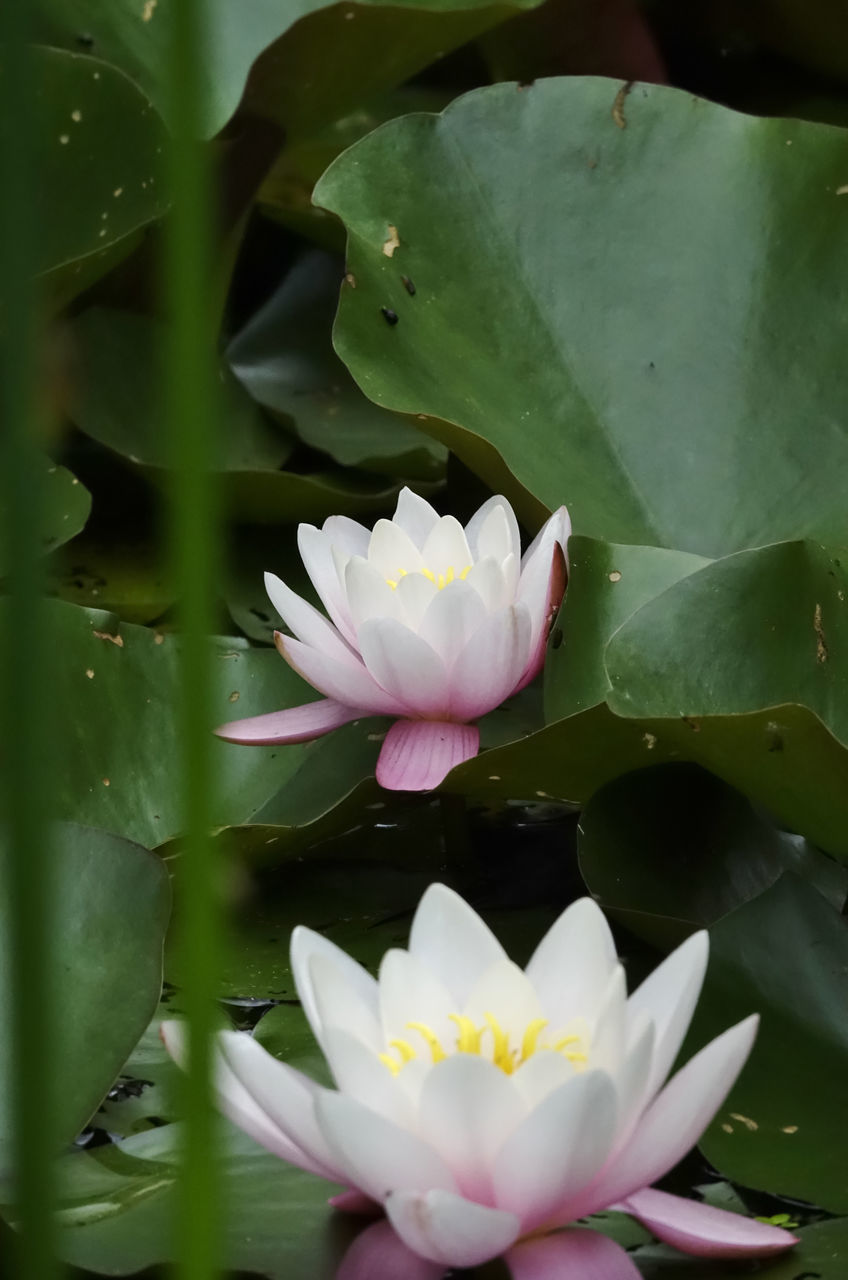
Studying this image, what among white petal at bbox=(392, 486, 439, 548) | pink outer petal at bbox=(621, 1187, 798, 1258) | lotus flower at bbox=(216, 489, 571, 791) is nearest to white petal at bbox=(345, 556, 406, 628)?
lotus flower at bbox=(216, 489, 571, 791)

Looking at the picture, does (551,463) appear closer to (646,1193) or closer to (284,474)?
(284,474)

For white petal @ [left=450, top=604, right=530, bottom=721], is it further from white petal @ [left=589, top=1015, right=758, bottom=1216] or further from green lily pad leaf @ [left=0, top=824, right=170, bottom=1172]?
white petal @ [left=589, top=1015, right=758, bottom=1216]

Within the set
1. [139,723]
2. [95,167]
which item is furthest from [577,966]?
[95,167]

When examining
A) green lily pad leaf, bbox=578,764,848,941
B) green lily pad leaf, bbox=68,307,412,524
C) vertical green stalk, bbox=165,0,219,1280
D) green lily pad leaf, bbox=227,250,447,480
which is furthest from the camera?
green lily pad leaf, bbox=227,250,447,480

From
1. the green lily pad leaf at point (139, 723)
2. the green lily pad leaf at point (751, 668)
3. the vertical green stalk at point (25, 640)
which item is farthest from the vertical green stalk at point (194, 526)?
the green lily pad leaf at point (139, 723)

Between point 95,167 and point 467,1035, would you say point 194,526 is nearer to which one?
point 467,1035

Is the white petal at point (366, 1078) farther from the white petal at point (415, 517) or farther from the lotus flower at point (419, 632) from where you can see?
the white petal at point (415, 517)
